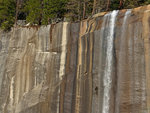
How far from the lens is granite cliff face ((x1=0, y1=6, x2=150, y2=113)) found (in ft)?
27.9

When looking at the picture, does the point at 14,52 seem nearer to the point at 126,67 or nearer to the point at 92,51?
the point at 92,51

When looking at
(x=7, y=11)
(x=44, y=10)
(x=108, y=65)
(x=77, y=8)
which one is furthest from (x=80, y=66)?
(x=7, y=11)

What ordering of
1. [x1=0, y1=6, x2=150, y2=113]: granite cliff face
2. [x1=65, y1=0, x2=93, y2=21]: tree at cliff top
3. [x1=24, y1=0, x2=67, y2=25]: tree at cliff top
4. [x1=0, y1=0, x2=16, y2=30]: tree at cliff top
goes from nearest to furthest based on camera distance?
[x1=0, y1=6, x2=150, y2=113]: granite cliff face → [x1=24, y1=0, x2=67, y2=25]: tree at cliff top → [x1=65, y1=0, x2=93, y2=21]: tree at cliff top → [x1=0, y1=0, x2=16, y2=30]: tree at cliff top

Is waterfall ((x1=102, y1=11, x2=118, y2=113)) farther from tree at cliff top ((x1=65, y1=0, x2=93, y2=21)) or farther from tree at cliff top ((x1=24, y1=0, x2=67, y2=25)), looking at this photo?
tree at cliff top ((x1=24, y1=0, x2=67, y2=25))

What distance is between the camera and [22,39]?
45.8ft

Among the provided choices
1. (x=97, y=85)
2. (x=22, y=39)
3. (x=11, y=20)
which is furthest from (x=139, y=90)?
(x=11, y=20)

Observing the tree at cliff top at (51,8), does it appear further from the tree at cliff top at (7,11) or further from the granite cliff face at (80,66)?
the tree at cliff top at (7,11)

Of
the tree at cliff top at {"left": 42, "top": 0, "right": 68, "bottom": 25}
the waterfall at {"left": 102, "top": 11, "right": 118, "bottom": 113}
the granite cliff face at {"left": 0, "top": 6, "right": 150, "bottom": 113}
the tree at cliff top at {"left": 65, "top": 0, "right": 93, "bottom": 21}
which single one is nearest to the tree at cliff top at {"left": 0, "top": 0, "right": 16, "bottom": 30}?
the granite cliff face at {"left": 0, "top": 6, "right": 150, "bottom": 113}

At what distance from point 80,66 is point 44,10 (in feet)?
24.5

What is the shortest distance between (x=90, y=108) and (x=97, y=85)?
4.47ft

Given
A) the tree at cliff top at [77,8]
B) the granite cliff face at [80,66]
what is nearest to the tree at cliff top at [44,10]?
the tree at cliff top at [77,8]

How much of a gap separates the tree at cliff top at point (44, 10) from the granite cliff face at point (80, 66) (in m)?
2.06

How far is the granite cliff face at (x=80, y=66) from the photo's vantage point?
27.9 feet

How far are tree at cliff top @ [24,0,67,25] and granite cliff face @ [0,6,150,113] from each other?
206cm
